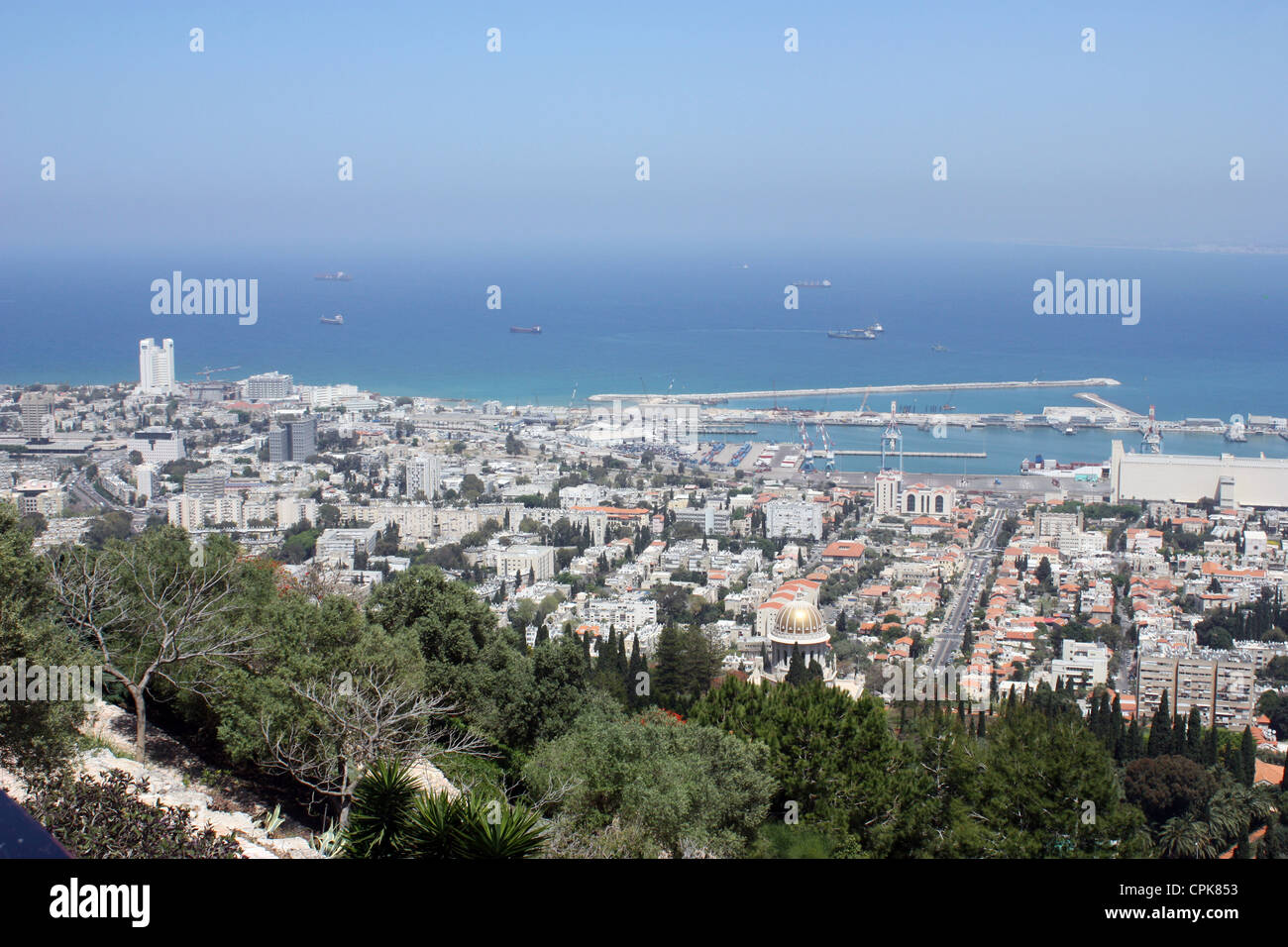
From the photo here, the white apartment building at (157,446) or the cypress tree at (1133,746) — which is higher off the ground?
the white apartment building at (157,446)

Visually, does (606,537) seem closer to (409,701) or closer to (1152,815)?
(1152,815)

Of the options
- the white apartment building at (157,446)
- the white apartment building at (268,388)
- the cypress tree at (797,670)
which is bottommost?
the cypress tree at (797,670)

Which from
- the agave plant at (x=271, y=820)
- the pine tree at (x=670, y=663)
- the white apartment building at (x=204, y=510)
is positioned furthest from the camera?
the white apartment building at (x=204, y=510)

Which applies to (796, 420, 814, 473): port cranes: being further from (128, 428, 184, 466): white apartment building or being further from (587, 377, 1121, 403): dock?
(128, 428, 184, 466): white apartment building

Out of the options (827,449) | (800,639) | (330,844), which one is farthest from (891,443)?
(330,844)

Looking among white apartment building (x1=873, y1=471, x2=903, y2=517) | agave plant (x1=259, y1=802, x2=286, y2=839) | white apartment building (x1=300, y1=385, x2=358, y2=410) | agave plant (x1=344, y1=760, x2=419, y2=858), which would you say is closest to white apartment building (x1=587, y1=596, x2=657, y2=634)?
white apartment building (x1=873, y1=471, x2=903, y2=517)

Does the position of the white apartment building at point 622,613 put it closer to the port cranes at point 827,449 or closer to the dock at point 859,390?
the port cranes at point 827,449

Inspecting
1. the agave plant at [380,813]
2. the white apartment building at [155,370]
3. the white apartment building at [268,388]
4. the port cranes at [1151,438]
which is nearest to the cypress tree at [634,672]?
the agave plant at [380,813]
